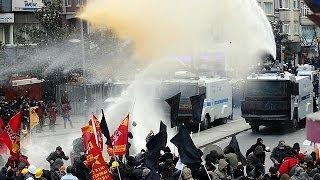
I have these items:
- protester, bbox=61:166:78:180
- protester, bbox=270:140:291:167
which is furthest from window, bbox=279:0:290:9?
protester, bbox=61:166:78:180

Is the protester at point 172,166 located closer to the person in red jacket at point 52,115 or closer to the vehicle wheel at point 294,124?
the vehicle wheel at point 294,124

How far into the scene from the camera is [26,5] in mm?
46000

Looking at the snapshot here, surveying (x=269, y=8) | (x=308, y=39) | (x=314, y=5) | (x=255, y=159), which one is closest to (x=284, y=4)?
(x=269, y=8)

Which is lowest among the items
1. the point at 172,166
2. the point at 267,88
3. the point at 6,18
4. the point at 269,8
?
the point at 172,166

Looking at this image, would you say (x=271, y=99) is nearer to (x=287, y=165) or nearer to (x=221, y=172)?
(x=287, y=165)

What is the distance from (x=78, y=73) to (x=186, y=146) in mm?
26985

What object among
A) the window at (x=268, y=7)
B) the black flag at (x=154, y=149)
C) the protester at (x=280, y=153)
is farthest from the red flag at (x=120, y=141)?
the window at (x=268, y=7)

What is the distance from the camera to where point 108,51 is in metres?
37.0

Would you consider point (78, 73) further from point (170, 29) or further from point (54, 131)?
point (170, 29)

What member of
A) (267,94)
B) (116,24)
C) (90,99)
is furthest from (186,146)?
(90,99)

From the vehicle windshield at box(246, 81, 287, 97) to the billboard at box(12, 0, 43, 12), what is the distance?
76.2 feet

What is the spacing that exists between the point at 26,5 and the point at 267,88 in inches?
947

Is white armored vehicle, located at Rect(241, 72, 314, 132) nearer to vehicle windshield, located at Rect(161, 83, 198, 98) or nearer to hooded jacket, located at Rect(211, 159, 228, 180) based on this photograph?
vehicle windshield, located at Rect(161, 83, 198, 98)

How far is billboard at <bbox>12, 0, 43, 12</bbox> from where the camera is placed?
4559 centimetres
